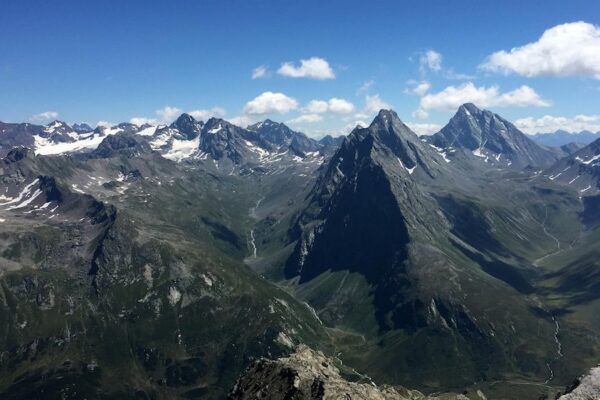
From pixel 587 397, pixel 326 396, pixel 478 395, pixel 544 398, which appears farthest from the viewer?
pixel 478 395

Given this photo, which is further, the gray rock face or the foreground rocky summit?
the foreground rocky summit

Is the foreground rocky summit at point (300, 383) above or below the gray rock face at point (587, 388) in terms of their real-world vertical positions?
below

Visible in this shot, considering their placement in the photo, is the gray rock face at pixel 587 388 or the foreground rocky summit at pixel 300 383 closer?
the gray rock face at pixel 587 388

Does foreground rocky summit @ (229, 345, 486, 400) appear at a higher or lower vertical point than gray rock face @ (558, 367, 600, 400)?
lower

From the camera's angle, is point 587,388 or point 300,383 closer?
point 587,388

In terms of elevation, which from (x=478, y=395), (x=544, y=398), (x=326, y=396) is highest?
(x=326, y=396)

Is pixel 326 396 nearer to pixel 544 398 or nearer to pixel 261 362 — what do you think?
pixel 261 362

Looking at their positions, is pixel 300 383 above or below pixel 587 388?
below

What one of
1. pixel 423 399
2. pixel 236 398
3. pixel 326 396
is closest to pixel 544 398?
pixel 423 399
